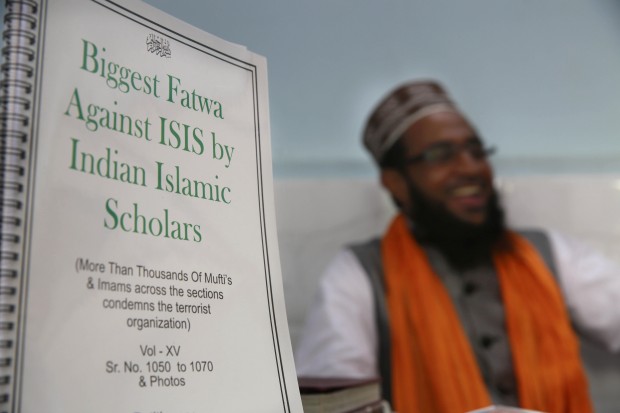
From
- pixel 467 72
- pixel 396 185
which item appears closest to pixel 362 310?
pixel 396 185

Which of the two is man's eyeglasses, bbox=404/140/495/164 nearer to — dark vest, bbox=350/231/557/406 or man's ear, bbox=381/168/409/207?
man's ear, bbox=381/168/409/207

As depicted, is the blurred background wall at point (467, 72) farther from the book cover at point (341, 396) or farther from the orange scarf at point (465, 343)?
the book cover at point (341, 396)

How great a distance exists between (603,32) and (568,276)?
2.04ft

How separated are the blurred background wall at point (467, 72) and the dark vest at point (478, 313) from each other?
25 centimetres

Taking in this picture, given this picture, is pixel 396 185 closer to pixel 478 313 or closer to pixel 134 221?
pixel 478 313

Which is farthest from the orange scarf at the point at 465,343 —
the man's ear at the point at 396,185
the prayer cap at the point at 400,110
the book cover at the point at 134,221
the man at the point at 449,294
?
the book cover at the point at 134,221

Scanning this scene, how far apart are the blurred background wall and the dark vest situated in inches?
9.9

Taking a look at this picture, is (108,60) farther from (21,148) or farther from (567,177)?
(567,177)

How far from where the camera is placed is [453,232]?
1.24m

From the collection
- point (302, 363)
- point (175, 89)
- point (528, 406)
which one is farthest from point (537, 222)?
point (175, 89)

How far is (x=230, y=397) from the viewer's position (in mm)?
282

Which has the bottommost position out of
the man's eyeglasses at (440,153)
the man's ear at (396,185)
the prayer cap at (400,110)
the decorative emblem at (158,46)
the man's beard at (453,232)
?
the decorative emblem at (158,46)

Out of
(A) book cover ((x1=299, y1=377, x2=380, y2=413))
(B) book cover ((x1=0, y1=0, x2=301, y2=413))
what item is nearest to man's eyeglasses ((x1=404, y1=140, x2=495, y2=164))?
(A) book cover ((x1=299, y1=377, x2=380, y2=413))

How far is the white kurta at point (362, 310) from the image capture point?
1085mm
